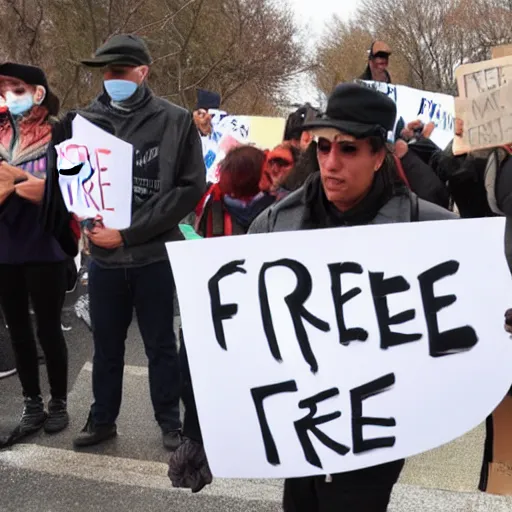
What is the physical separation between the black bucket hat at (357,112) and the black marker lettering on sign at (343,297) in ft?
1.27

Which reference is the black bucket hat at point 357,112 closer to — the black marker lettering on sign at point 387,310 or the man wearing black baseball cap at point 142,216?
the black marker lettering on sign at point 387,310

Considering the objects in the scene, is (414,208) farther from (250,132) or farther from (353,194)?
(250,132)

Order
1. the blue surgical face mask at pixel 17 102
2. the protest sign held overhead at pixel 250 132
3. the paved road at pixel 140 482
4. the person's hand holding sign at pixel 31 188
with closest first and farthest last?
1. the paved road at pixel 140 482
2. the person's hand holding sign at pixel 31 188
3. the blue surgical face mask at pixel 17 102
4. the protest sign held overhead at pixel 250 132

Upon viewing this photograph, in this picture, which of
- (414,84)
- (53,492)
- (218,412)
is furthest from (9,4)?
(414,84)

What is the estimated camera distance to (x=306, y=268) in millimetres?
A: 1607

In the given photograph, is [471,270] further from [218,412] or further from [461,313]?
[218,412]

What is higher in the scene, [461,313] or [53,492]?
[461,313]

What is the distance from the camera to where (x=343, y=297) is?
63.1 inches

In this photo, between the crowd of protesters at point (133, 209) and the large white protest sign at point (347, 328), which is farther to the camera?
the crowd of protesters at point (133, 209)

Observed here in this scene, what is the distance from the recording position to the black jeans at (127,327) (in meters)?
3.28

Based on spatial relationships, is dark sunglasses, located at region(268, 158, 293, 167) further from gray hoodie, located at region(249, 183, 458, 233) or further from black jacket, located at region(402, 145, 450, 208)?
gray hoodie, located at region(249, 183, 458, 233)

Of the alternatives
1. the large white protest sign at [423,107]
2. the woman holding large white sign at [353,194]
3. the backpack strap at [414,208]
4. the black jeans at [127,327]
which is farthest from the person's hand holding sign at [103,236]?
the large white protest sign at [423,107]

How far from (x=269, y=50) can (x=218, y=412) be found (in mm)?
16889

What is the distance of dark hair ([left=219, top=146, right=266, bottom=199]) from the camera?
140 inches
